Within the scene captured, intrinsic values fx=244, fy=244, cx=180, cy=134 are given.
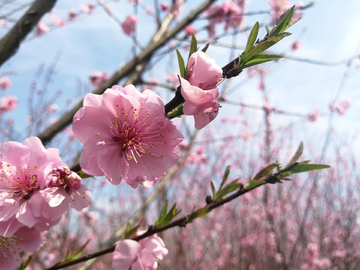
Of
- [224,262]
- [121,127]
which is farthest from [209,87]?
[224,262]

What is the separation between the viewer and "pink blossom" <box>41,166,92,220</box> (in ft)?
2.36

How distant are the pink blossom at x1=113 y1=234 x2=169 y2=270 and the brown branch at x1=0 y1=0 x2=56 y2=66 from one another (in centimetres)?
103

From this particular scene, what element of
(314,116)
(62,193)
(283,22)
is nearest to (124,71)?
(62,193)

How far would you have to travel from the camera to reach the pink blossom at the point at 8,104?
511 centimetres

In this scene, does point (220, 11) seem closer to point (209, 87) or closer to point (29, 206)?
point (209, 87)

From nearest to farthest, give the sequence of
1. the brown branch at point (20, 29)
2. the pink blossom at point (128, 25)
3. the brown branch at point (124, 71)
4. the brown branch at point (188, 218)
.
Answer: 1. the brown branch at point (188, 218)
2. the brown branch at point (20, 29)
3. the brown branch at point (124, 71)
4. the pink blossom at point (128, 25)

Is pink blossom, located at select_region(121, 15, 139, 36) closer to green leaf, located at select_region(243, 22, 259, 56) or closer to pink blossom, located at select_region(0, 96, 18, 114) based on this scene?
pink blossom, located at select_region(0, 96, 18, 114)

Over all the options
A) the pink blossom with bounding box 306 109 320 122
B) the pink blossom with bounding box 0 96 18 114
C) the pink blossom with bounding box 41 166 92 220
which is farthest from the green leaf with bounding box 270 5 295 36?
the pink blossom with bounding box 0 96 18 114

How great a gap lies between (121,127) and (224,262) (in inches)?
264

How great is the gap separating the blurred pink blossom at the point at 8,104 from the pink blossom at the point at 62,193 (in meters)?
A: 5.51

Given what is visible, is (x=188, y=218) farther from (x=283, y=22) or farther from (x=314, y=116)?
(x=314, y=116)

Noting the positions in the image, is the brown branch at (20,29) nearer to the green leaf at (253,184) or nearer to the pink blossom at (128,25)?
the green leaf at (253,184)

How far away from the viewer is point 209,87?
656 mm

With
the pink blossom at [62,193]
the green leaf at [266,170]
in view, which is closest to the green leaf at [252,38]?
the green leaf at [266,170]
